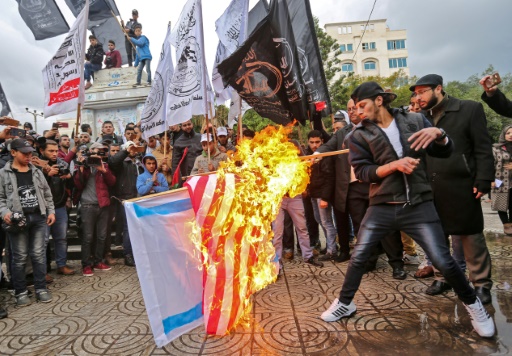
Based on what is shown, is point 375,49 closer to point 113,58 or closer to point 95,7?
point 113,58

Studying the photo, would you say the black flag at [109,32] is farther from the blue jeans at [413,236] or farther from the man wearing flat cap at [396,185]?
the blue jeans at [413,236]

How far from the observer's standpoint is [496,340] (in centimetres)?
270

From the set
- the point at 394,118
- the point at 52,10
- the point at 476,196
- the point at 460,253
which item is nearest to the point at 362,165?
the point at 394,118

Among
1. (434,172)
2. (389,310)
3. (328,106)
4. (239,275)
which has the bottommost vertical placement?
(389,310)

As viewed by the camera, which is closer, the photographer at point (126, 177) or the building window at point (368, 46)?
the photographer at point (126, 177)

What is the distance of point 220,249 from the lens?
2967 millimetres

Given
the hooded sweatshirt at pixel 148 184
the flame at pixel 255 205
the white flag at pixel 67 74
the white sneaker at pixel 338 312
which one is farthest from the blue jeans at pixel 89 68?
the white sneaker at pixel 338 312

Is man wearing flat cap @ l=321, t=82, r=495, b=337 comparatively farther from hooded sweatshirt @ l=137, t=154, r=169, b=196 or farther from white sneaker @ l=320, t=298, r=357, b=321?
hooded sweatshirt @ l=137, t=154, r=169, b=196

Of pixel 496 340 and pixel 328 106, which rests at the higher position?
pixel 328 106

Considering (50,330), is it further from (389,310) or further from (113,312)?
(389,310)

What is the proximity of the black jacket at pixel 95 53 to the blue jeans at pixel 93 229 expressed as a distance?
468 inches

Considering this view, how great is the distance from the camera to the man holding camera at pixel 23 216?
4430 millimetres

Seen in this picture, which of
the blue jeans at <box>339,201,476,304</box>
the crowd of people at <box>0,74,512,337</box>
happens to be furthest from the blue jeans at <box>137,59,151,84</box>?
the blue jeans at <box>339,201,476,304</box>

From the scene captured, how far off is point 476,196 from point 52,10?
1008 centimetres
